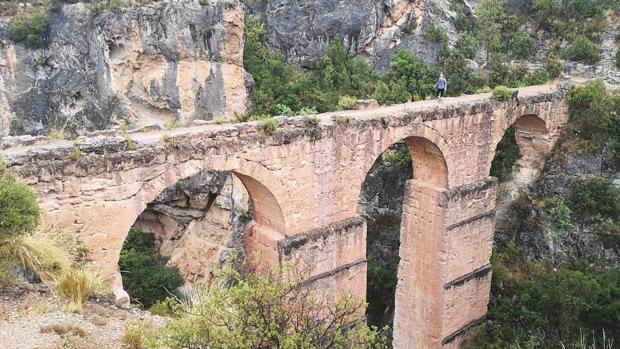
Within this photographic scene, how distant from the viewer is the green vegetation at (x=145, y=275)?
19.7 m

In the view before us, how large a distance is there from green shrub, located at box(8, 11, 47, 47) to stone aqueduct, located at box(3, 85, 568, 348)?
71.9 ft

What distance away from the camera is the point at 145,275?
20.3 meters

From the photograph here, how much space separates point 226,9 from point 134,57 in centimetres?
490

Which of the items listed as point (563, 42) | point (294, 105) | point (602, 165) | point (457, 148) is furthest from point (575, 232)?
point (294, 105)

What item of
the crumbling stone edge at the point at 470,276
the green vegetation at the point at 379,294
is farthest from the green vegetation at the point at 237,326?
the green vegetation at the point at 379,294

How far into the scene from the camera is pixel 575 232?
15086mm

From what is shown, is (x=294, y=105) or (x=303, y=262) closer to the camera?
(x=303, y=262)

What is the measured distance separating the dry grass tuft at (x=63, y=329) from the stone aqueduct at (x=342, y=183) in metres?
2.51

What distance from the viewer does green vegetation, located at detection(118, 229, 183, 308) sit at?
64.5 feet

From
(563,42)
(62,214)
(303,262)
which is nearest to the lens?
(62,214)

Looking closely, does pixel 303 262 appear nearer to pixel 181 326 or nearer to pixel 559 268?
pixel 181 326

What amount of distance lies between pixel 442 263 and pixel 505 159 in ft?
18.9

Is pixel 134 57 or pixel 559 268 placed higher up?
pixel 134 57

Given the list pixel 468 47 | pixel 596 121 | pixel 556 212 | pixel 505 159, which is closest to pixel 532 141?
pixel 505 159
